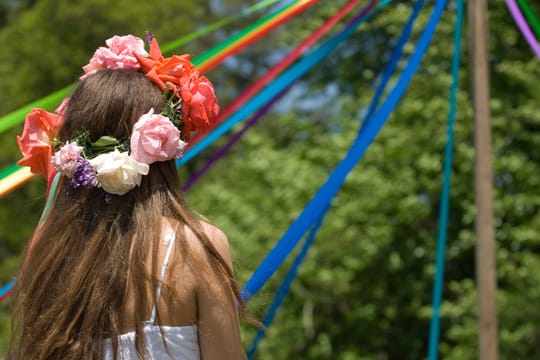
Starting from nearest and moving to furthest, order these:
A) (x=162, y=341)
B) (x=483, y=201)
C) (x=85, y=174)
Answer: (x=162, y=341) < (x=85, y=174) < (x=483, y=201)

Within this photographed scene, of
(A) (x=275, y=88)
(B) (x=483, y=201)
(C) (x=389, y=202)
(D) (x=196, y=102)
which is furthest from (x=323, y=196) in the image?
(C) (x=389, y=202)

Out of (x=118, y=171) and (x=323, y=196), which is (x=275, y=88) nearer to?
(x=323, y=196)

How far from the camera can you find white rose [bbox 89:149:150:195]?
1.88m

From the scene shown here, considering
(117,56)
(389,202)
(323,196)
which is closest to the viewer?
(117,56)

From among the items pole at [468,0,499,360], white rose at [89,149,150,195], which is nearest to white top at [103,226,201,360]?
white rose at [89,149,150,195]

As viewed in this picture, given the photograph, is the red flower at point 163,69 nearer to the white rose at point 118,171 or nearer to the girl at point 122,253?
the girl at point 122,253

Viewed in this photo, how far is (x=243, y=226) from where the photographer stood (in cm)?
802

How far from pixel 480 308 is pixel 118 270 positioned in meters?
2.16

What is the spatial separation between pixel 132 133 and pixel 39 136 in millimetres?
355

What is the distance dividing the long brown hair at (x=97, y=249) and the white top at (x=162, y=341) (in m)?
0.02

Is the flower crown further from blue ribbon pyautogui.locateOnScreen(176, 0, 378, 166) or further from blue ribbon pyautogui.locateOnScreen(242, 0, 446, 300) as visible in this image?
blue ribbon pyautogui.locateOnScreen(176, 0, 378, 166)

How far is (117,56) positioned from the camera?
82.1 inches

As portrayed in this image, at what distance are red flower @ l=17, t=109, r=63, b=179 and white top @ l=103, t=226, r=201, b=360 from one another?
0.48 m

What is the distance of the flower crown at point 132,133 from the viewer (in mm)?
1916
